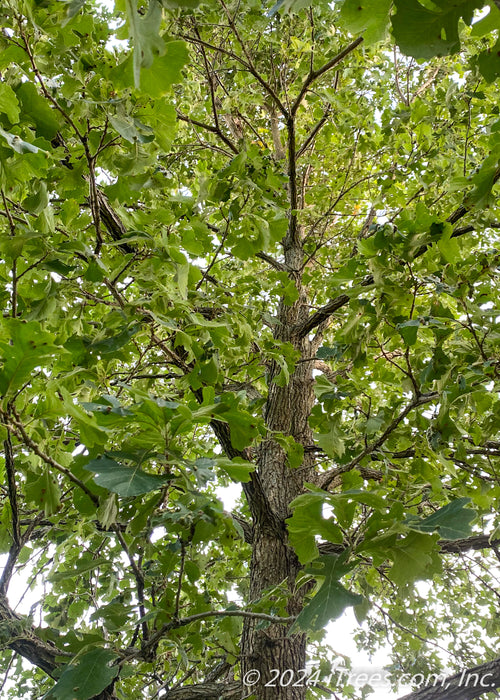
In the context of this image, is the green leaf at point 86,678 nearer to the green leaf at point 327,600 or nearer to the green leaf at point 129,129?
the green leaf at point 327,600

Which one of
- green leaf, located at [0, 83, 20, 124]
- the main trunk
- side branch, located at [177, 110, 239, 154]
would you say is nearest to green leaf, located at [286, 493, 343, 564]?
the main trunk

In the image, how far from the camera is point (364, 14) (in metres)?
0.79

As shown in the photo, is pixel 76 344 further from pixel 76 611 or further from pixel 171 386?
pixel 171 386

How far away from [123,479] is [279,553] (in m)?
2.00

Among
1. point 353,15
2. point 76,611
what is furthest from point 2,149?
point 76,611

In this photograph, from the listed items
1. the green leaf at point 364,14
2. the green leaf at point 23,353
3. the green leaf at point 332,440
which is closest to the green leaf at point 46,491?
the green leaf at point 23,353

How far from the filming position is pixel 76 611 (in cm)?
256

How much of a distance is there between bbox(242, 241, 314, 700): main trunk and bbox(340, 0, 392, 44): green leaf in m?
1.44

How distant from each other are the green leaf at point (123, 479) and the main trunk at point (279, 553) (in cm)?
84

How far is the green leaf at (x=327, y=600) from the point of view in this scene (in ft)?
3.40

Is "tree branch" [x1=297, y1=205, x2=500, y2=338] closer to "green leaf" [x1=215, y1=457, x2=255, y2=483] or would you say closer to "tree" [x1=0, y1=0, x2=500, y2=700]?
"tree" [x1=0, y1=0, x2=500, y2=700]

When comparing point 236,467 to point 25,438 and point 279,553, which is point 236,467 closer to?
point 25,438

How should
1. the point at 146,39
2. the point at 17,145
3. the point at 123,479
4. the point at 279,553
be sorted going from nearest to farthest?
the point at 146,39
the point at 123,479
the point at 17,145
the point at 279,553

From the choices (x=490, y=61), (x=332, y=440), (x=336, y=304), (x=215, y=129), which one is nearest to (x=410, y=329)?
(x=332, y=440)
